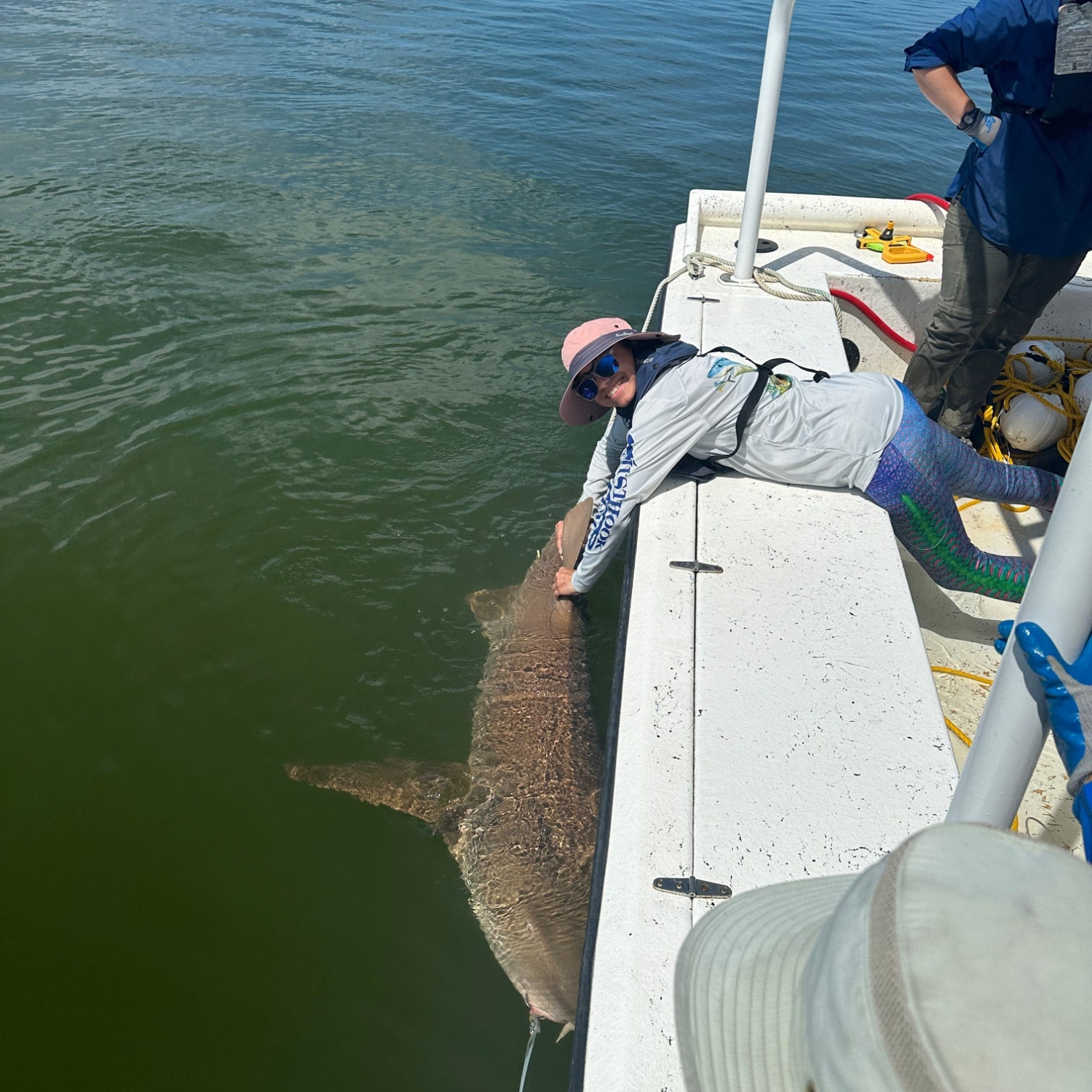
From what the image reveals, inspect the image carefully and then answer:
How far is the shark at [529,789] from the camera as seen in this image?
10.8ft

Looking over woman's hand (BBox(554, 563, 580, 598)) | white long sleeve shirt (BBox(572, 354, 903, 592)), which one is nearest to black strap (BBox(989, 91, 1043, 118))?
white long sleeve shirt (BBox(572, 354, 903, 592))

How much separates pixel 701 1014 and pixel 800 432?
8.35 feet

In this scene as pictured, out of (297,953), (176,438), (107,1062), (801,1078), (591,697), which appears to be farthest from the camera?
(176,438)

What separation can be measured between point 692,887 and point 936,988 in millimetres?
1368

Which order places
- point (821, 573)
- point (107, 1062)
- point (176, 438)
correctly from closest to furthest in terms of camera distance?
point (821, 573) → point (107, 1062) → point (176, 438)

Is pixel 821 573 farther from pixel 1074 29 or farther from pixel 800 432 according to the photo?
pixel 1074 29

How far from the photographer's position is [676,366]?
131 inches

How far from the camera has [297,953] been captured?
3439 millimetres

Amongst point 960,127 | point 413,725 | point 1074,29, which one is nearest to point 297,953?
point 413,725

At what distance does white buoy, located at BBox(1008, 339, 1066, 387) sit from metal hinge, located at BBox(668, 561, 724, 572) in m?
2.87

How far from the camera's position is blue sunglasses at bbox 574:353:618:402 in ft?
10.9

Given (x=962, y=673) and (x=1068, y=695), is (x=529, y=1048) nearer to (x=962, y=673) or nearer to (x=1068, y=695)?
(x=962, y=673)

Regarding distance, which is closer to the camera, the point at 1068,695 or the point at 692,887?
the point at 1068,695

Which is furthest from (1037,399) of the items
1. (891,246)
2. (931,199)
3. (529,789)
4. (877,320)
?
(529,789)
